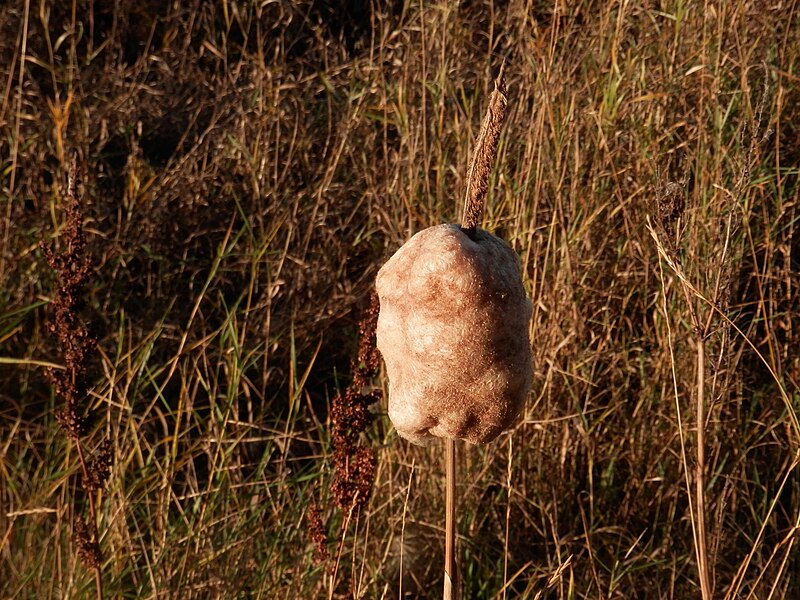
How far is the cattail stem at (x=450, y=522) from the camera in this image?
1213mm

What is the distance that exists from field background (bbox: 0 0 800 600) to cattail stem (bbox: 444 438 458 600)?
860 mm

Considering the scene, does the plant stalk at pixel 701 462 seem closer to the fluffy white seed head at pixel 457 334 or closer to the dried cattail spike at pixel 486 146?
the fluffy white seed head at pixel 457 334

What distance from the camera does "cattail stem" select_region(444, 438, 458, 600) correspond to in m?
1.21

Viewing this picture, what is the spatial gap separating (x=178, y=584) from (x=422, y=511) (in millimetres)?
697

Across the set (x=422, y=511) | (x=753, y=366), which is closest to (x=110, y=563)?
(x=422, y=511)

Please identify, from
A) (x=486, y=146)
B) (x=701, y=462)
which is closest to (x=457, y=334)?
(x=486, y=146)

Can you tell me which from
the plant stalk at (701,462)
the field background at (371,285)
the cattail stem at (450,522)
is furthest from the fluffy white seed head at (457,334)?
the field background at (371,285)

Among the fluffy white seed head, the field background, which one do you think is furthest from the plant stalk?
the field background

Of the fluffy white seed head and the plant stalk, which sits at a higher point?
the fluffy white seed head

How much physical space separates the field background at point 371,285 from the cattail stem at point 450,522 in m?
0.86

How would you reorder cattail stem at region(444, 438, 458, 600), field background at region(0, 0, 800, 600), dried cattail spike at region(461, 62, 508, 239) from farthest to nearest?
field background at region(0, 0, 800, 600), cattail stem at region(444, 438, 458, 600), dried cattail spike at region(461, 62, 508, 239)

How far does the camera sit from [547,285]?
111 inches

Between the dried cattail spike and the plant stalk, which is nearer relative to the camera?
the dried cattail spike

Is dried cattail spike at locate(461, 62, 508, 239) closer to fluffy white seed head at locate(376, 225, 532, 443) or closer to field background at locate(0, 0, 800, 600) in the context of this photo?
fluffy white seed head at locate(376, 225, 532, 443)
